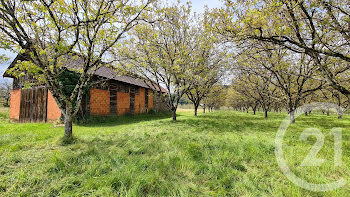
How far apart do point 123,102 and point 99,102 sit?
3.27m

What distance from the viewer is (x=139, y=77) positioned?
11.1 m

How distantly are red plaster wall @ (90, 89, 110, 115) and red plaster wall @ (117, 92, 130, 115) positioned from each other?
156 cm

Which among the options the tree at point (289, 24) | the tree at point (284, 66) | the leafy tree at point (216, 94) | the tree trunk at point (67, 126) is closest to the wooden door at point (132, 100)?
the leafy tree at point (216, 94)

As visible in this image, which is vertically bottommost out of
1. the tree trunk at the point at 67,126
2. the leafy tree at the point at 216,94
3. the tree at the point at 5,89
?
the tree trunk at the point at 67,126

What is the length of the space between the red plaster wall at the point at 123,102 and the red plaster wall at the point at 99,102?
1.56 metres

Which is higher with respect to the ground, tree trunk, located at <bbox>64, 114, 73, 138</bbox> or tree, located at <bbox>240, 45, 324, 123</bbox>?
tree, located at <bbox>240, 45, 324, 123</bbox>

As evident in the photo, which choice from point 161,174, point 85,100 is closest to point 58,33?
point 161,174

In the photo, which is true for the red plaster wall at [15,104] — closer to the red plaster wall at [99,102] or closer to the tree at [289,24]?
the red plaster wall at [99,102]

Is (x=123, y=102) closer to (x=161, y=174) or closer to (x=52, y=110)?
(x=52, y=110)

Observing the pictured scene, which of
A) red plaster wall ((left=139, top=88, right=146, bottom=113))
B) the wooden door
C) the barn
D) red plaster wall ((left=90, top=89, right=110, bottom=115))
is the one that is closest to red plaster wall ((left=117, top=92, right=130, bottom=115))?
the barn

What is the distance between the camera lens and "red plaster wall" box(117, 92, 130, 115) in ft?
48.5

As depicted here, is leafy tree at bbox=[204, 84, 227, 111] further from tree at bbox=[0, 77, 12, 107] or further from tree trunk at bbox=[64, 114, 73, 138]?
tree at bbox=[0, 77, 12, 107]

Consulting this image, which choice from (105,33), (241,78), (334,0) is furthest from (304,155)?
(241,78)

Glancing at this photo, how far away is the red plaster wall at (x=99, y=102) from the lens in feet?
38.7
